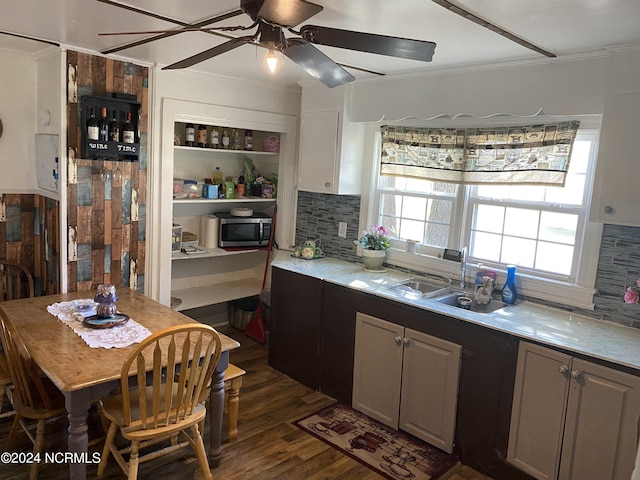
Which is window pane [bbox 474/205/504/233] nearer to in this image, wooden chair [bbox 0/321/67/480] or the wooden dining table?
the wooden dining table

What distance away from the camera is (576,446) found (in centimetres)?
238

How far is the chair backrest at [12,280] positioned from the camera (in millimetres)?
3311

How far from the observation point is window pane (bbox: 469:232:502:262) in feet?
10.7

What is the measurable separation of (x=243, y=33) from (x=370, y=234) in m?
1.69

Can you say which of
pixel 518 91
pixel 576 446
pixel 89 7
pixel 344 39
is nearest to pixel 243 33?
pixel 89 7

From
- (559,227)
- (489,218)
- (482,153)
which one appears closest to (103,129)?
(482,153)

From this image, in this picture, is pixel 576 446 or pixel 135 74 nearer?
pixel 576 446

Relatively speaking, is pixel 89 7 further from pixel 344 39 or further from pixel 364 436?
pixel 364 436

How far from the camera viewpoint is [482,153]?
3.22 metres

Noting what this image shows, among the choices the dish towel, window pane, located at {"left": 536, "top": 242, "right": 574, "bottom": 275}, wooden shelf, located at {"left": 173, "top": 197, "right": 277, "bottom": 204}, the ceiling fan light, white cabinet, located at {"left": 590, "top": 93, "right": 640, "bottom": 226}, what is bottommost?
the dish towel

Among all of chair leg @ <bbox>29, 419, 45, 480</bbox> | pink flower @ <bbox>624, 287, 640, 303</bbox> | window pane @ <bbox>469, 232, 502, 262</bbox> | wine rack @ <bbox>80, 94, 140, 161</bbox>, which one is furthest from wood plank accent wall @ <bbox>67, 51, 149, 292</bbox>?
pink flower @ <bbox>624, 287, 640, 303</bbox>

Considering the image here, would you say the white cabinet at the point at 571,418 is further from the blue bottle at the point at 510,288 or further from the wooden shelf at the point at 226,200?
the wooden shelf at the point at 226,200

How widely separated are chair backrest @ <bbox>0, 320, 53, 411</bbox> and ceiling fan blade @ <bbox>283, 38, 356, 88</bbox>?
5.43 ft

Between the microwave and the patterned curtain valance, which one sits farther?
the microwave
